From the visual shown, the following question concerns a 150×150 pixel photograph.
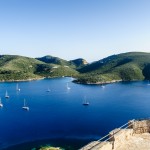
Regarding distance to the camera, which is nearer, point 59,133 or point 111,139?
point 111,139

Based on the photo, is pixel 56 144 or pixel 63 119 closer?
pixel 56 144

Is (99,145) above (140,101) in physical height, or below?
above

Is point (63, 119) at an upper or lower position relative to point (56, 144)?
upper

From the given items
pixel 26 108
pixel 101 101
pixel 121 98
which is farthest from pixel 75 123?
pixel 121 98

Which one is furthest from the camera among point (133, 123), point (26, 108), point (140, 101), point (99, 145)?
point (140, 101)

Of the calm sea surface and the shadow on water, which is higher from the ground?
the calm sea surface

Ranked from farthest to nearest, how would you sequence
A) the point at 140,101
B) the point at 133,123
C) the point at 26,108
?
1. the point at 140,101
2. the point at 26,108
3. the point at 133,123

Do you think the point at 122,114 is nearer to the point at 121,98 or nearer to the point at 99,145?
the point at 121,98

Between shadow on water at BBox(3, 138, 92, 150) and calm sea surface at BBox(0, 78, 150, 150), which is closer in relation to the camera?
shadow on water at BBox(3, 138, 92, 150)

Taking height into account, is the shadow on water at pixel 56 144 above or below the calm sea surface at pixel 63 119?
below

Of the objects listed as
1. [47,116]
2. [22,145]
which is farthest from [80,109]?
[22,145]

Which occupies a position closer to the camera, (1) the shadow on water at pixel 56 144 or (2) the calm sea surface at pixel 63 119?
(1) the shadow on water at pixel 56 144
